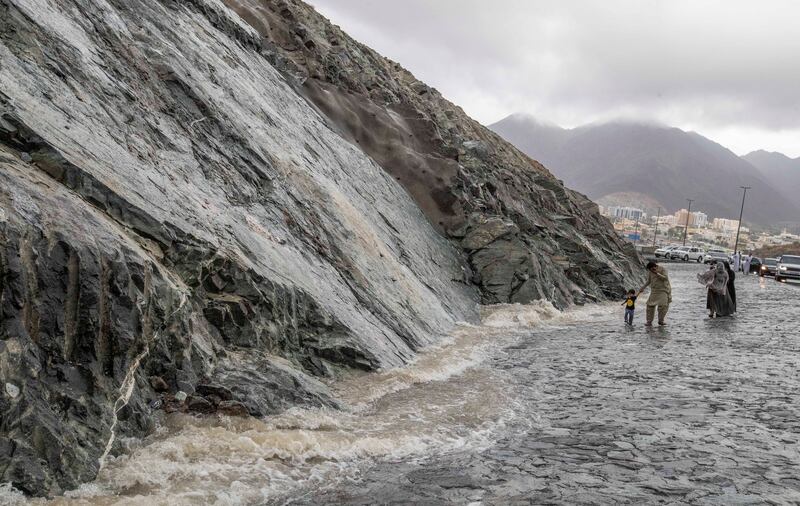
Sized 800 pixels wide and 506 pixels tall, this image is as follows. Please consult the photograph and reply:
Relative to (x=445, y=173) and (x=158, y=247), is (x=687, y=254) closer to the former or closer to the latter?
(x=445, y=173)

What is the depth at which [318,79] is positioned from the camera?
20.9 metres

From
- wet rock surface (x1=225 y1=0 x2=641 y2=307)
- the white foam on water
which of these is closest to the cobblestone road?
the white foam on water

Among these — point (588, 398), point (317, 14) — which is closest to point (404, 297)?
point (588, 398)

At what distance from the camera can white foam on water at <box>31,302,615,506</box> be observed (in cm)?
509

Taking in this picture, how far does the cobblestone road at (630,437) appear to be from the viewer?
18.2ft

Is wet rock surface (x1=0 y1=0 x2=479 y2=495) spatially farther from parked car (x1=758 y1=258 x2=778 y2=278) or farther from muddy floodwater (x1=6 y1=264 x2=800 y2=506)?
parked car (x1=758 y1=258 x2=778 y2=278)

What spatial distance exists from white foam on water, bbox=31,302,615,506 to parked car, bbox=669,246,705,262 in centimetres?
5902

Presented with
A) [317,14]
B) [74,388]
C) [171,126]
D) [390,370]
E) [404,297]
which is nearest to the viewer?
[74,388]

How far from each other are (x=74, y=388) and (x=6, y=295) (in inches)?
35.8

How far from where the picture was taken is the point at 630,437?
279 inches

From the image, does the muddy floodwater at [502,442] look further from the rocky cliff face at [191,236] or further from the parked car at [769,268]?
the parked car at [769,268]

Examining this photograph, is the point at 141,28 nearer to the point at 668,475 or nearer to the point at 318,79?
the point at 318,79

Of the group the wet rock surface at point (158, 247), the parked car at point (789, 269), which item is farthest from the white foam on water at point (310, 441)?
the parked car at point (789, 269)

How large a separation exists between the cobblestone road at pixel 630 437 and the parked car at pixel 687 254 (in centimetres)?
5381
